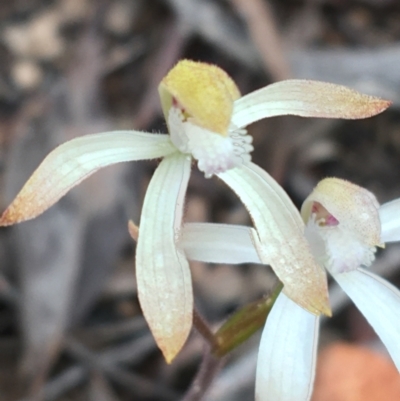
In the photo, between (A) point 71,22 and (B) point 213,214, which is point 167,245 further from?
(A) point 71,22

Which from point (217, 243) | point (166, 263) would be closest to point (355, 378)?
point (217, 243)

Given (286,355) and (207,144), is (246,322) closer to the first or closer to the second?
(286,355)

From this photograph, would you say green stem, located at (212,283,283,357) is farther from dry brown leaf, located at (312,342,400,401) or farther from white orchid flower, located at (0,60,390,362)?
dry brown leaf, located at (312,342,400,401)

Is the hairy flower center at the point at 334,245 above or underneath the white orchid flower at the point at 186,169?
underneath

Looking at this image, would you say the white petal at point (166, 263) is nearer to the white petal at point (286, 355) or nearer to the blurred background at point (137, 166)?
the white petal at point (286, 355)

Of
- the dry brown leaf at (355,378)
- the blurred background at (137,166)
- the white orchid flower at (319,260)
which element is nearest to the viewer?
the white orchid flower at (319,260)

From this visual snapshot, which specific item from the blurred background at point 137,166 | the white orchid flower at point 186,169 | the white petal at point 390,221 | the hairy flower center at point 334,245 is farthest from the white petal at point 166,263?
the blurred background at point 137,166

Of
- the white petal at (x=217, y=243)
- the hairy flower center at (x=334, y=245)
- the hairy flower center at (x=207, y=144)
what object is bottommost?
the hairy flower center at (x=334, y=245)

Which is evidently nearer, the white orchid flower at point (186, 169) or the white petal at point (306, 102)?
the white orchid flower at point (186, 169)
